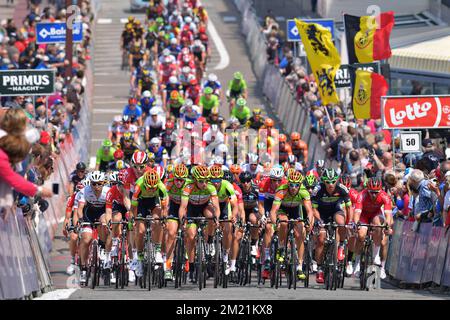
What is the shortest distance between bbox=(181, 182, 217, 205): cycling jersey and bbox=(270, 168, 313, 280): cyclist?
909 mm

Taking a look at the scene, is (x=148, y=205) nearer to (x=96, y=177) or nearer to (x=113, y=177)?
(x=96, y=177)

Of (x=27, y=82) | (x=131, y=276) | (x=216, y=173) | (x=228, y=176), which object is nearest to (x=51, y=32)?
(x=27, y=82)

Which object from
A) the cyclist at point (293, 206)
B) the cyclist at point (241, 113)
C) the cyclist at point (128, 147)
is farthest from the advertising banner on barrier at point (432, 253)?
the cyclist at point (241, 113)

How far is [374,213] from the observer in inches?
826

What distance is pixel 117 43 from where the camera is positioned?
53.7 metres

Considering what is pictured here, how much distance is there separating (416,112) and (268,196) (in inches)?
158

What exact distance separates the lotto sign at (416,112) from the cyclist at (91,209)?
5.75 m

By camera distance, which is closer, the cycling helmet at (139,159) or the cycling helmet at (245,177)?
the cycling helmet at (139,159)

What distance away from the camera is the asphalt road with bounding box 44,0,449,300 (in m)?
18.1

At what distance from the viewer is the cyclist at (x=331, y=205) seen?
20969 millimetres

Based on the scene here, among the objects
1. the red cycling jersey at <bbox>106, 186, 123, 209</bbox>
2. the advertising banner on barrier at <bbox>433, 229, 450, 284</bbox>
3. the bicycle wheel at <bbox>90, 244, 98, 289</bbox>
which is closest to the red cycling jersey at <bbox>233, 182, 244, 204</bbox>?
the red cycling jersey at <bbox>106, 186, 123, 209</bbox>

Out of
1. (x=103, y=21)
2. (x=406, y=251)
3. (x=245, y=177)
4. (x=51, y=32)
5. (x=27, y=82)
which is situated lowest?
(x=406, y=251)

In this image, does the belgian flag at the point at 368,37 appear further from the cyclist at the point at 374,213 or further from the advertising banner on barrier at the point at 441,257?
the advertising banner on barrier at the point at 441,257
